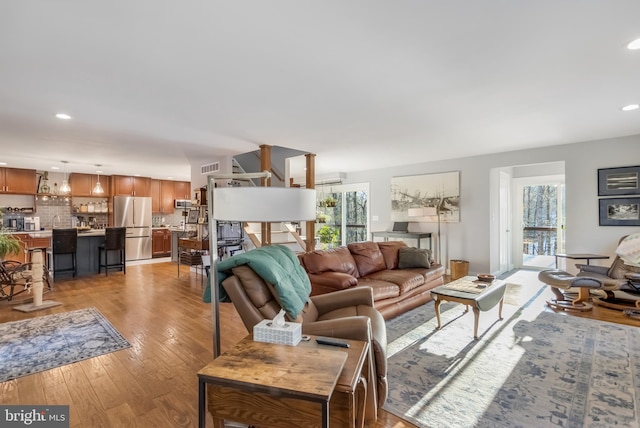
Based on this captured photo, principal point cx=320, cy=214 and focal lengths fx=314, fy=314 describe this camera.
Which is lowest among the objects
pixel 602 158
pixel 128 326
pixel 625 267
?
pixel 128 326

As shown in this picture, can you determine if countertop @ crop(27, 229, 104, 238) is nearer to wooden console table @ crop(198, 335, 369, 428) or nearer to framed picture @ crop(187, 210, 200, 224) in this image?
framed picture @ crop(187, 210, 200, 224)

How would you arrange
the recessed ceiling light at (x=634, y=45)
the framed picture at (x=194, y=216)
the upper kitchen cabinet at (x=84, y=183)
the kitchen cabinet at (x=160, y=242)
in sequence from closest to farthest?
the recessed ceiling light at (x=634, y=45), the framed picture at (x=194, y=216), the upper kitchen cabinet at (x=84, y=183), the kitchen cabinet at (x=160, y=242)

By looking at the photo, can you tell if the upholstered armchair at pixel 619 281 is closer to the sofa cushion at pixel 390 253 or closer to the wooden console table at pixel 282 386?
the sofa cushion at pixel 390 253

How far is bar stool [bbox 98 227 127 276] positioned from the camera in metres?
6.43

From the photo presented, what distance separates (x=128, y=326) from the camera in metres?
3.56

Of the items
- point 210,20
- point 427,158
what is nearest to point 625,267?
point 427,158

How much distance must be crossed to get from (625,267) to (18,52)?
6.63 metres

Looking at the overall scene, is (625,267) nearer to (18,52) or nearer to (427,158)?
(427,158)

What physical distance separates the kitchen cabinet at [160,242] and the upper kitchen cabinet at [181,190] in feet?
4.15

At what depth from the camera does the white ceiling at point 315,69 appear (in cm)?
177

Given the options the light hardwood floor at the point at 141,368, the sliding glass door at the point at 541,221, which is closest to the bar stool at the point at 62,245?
the light hardwood floor at the point at 141,368

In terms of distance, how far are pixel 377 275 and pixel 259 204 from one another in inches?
116

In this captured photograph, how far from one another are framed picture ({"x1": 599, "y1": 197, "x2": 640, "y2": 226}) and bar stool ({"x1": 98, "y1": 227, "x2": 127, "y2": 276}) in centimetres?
852

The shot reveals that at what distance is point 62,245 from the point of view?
19.7 ft
